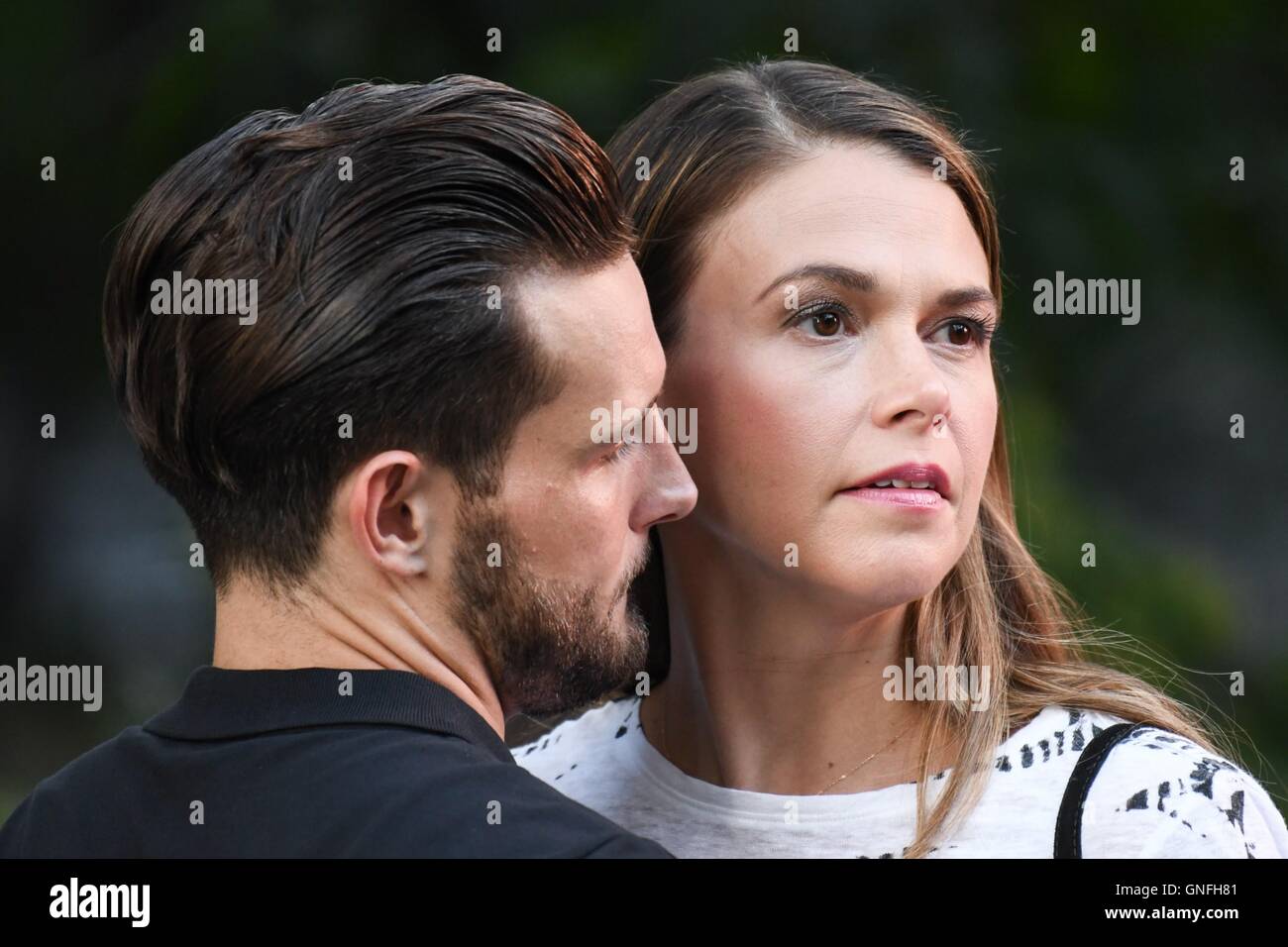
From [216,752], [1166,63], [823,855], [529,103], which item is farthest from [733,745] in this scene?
[1166,63]

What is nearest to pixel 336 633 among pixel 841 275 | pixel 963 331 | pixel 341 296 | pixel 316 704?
pixel 316 704

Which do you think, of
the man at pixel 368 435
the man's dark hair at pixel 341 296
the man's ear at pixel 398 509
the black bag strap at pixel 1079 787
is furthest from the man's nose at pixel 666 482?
the black bag strap at pixel 1079 787

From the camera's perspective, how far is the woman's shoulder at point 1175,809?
183 centimetres

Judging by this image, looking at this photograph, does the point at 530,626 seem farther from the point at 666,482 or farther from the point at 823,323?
the point at 823,323

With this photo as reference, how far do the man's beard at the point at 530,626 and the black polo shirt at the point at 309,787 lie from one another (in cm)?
12

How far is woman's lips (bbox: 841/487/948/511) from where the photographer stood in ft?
6.60

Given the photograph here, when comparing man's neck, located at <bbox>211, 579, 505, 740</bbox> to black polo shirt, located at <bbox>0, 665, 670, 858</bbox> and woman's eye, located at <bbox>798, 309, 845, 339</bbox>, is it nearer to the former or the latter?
black polo shirt, located at <bbox>0, 665, 670, 858</bbox>

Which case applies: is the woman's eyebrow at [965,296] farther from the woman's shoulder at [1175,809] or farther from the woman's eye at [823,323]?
the woman's shoulder at [1175,809]

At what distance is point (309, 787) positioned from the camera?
171 centimetres

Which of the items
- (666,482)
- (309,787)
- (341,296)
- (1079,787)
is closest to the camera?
(309,787)

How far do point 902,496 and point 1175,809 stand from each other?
487 millimetres

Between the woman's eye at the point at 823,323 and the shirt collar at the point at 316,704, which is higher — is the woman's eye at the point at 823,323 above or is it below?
above

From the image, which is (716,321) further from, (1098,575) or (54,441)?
(54,441)

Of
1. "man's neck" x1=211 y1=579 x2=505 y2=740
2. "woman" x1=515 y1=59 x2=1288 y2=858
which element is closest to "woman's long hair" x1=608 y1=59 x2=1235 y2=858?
"woman" x1=515 y1=59 x2=1288 y2=858
